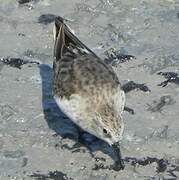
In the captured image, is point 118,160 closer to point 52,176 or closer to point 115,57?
point 52,176

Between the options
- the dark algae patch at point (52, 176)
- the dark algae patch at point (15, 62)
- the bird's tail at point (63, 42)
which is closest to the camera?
the dark algae patch at point (52, 176)

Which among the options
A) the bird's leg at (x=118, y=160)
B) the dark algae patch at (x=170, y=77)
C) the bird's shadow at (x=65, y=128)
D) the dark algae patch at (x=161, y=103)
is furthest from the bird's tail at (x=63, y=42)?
the bird's leg at (x=118, y=160)

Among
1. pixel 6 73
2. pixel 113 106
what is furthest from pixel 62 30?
pixel 113 106

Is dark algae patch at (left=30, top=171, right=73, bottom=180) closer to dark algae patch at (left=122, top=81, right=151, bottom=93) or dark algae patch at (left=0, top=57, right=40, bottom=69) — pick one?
dark algae patch at (left=122, top=81, right=151, bottom=93)

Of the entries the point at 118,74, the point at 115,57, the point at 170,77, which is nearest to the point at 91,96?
the point at 118,74

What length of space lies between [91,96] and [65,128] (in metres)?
0.71

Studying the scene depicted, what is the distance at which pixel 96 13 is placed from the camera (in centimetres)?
956

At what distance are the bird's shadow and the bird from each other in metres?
0.29

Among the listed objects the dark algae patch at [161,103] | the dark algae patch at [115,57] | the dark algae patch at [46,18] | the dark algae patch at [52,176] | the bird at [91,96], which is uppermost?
the bird at [91,96]

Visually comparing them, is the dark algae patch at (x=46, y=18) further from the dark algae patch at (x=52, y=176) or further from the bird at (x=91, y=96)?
the dark algae patch at (x=52, y=176)

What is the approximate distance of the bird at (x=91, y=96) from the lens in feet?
21.6

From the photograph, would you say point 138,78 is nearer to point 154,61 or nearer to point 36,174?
point 154,61

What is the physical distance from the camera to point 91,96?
6840 mm

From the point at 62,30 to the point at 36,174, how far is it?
1.80 meters
